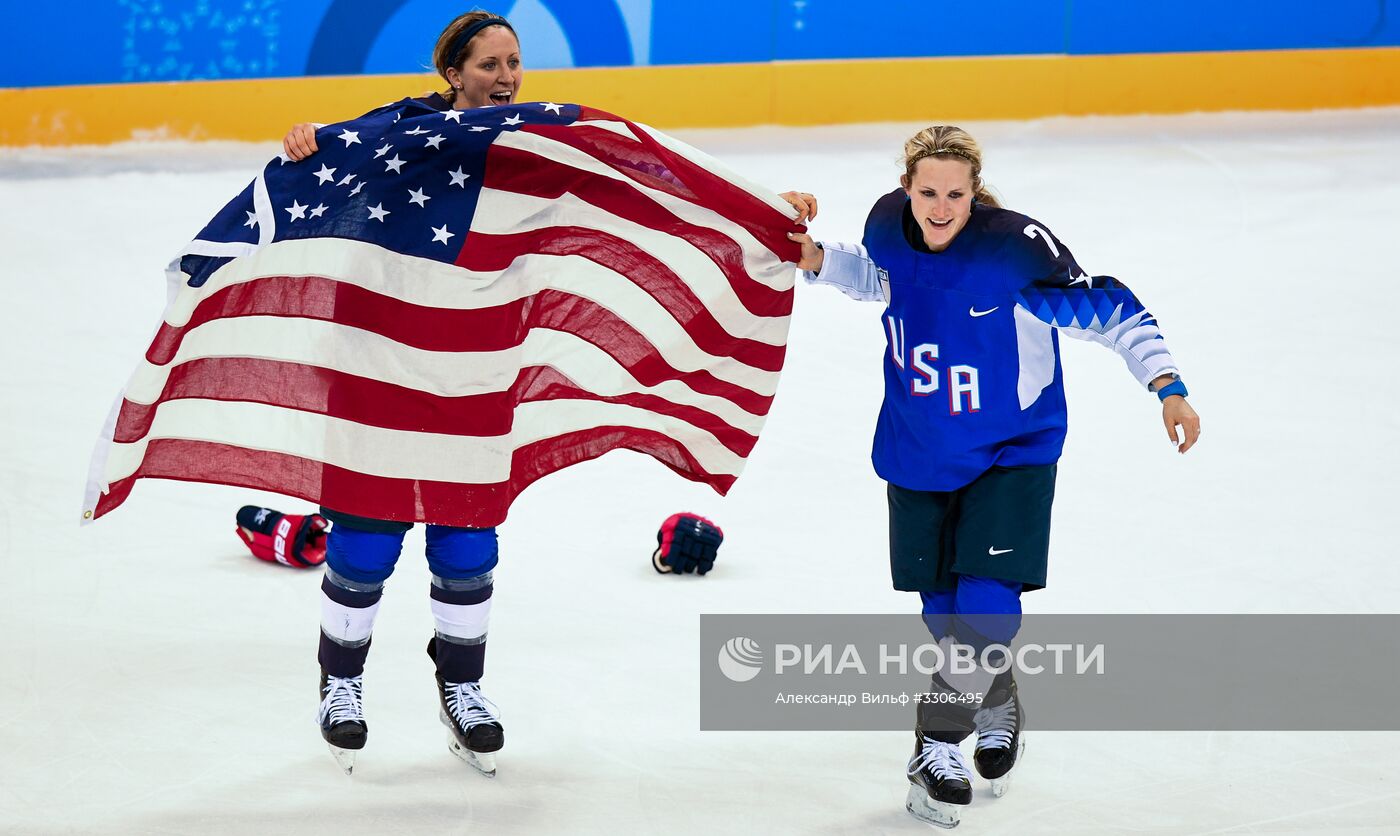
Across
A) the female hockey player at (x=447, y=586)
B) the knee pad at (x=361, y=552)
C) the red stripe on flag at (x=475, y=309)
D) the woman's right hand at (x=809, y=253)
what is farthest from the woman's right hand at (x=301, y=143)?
the woman's right hand at (x=809, y=253)

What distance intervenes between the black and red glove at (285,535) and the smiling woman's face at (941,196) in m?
1.80

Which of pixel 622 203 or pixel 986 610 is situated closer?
pixel 986 610

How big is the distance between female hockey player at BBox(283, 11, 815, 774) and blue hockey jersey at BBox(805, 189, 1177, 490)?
37 cm

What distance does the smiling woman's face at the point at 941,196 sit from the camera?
2529mm

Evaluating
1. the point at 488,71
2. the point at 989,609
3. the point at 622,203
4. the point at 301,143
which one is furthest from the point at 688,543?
the point at 301,143

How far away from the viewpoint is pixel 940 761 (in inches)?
103

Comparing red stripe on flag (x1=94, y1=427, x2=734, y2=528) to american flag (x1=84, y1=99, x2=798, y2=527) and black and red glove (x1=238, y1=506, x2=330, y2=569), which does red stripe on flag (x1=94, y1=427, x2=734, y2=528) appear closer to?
american flag (x1=84, y1=99, x2=798, y2=527)

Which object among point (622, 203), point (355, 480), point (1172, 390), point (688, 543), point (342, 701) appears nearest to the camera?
point (1172, 390)

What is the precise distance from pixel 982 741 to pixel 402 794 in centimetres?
101

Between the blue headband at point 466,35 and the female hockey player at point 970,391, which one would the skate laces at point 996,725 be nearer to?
the female hockey player at point 970,391

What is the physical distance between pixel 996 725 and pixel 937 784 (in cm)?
20

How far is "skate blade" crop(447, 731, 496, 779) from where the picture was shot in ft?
9.20

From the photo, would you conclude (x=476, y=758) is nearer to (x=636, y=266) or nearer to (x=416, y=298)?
(x=416, y=298)

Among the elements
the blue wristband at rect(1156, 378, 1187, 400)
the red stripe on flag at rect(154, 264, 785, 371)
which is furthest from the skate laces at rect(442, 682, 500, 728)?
the blue wristband at rect(1156, 378, 1187, 400)
